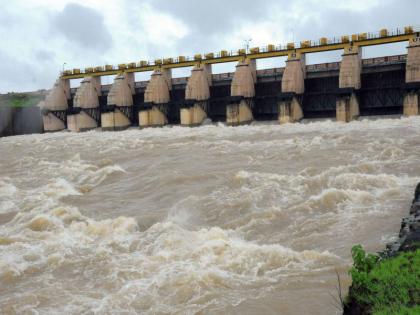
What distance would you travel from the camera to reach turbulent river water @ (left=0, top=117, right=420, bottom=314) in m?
8.09

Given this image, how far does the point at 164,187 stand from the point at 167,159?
539 centimetres

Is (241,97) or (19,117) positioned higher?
(241,97)

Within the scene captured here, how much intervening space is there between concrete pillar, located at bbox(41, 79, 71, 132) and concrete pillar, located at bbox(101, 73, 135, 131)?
6.83 meters

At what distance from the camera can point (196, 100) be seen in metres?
35.3

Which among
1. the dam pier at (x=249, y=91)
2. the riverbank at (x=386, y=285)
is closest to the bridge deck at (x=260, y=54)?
the dam pier at (x=249, y=91)

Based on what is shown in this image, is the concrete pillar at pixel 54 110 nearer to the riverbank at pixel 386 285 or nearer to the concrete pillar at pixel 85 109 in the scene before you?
the concrete pillar at pixel 85 109

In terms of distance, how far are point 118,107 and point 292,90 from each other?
15.7 meters

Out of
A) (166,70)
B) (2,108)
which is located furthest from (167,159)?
(2,108)

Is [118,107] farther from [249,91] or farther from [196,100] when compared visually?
[249,91]

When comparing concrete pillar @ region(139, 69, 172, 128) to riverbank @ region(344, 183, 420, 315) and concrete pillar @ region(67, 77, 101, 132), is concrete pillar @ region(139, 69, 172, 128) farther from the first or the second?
riverbank @ region(344, 183, 420, 315)

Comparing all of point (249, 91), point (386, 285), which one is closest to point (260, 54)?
point (249, 91)

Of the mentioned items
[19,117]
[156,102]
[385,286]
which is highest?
[156,102]

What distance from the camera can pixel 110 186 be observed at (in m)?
17.2

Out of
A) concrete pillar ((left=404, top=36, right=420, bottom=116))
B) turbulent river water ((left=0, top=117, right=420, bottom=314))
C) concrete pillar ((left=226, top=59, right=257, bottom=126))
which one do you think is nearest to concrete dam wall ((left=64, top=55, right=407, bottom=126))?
concrete pillar ((left=226, top=59, right=257, bottom=126))
